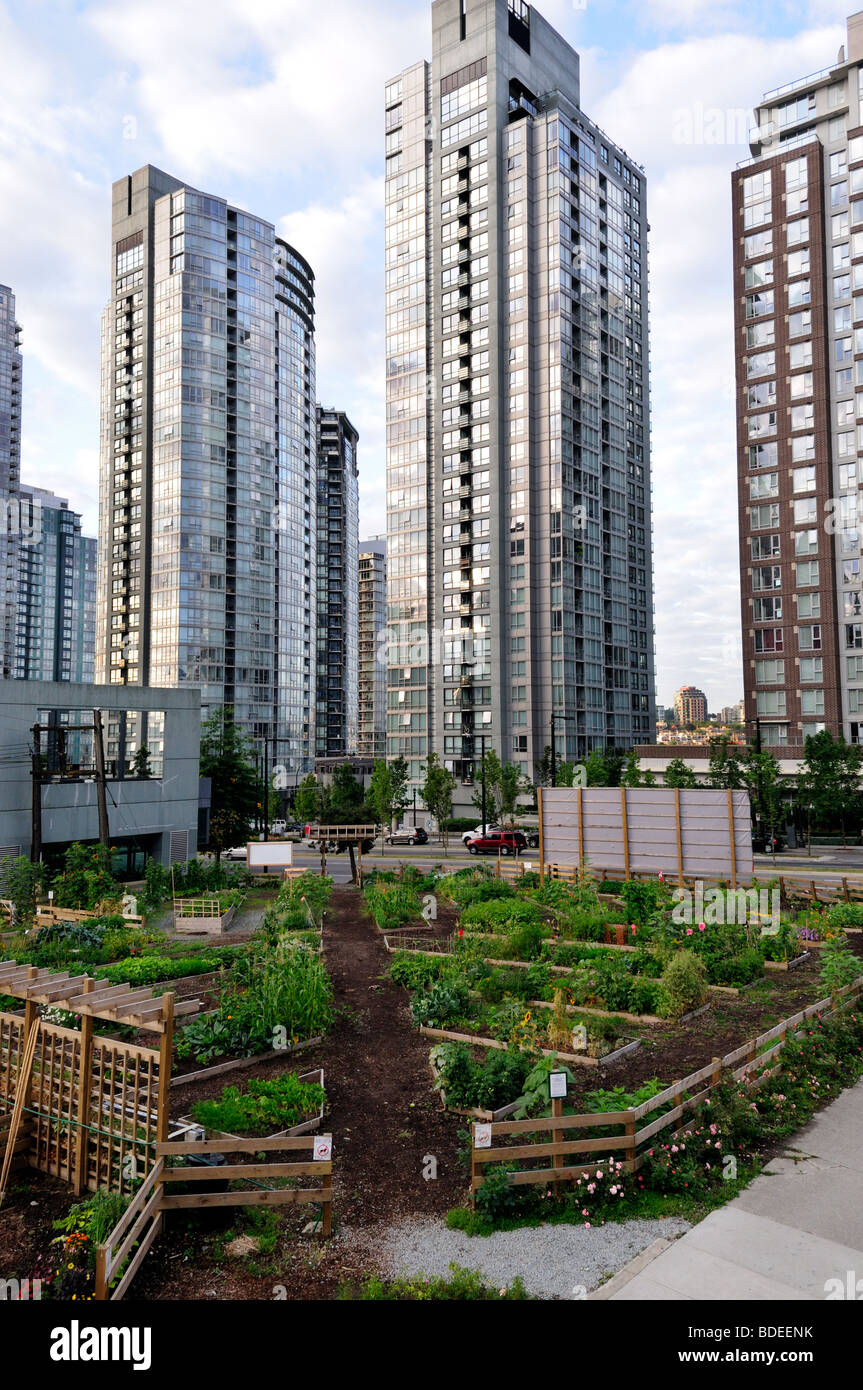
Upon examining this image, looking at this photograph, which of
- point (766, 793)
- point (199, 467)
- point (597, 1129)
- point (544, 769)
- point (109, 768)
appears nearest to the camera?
point (597, 1129)

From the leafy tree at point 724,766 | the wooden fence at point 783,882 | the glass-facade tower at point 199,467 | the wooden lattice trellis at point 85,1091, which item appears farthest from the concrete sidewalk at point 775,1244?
the glass-facade tower at point 199,467

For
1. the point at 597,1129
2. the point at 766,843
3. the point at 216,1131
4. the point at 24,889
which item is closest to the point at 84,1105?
the point at 216,1131

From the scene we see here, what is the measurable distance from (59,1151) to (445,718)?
70.8m

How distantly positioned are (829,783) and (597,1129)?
5021 centimetres

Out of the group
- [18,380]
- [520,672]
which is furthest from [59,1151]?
[18,380]

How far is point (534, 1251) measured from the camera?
8758 millimetres

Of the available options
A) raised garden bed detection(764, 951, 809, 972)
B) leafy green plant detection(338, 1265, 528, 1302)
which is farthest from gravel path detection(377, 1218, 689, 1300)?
raised garden bed detection(764, 951, 809, 972)

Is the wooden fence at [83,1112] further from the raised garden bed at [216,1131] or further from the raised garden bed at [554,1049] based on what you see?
the raised garden bed at [554,1049]

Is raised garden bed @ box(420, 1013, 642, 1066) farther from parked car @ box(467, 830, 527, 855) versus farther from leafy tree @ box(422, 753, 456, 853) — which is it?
leafy tree @ box(422, 753, 456, 853)

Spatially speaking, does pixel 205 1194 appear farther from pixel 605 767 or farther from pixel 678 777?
pixel 605 767

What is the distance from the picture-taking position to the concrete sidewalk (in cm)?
787

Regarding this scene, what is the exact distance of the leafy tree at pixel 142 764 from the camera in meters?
40.1
